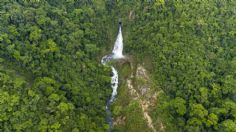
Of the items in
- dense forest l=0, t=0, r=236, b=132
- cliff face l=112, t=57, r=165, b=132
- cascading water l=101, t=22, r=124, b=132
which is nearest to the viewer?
dense forest l=0, t=0, r=236, b=132

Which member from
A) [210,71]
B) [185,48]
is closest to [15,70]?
[185,48]

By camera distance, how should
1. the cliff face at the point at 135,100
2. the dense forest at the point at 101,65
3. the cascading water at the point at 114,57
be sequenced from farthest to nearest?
the cascading water at the point at 114,57, the cliff face at the point at 135,100, the dense forest at the point at 101,65

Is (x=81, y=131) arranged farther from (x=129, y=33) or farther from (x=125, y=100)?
(x=129, y=33)

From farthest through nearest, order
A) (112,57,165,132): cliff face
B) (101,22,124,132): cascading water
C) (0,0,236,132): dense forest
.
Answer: (101,22,124,132): cascading water
(112,57,165,132): cliff face
(0,0,236,132): dense forest

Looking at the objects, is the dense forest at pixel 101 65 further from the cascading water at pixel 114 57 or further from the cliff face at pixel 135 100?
the cascading water at pixel 114 57

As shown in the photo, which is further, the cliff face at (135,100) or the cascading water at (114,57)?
the cascading water at (114,57)

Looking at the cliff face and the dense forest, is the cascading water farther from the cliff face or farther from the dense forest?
the dense forest

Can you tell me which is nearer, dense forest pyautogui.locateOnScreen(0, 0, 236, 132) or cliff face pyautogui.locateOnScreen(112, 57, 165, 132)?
dense forest pyautogui.locateOnScreen(0, 0, 236, 132)

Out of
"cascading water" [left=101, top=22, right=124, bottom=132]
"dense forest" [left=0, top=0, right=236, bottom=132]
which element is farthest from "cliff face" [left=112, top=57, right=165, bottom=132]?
"cascading water" [left=101, top=22, right=124, bottom=132]

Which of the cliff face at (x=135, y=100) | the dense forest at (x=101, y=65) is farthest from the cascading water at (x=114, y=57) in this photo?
the dense forest at (x=101, y=65)
